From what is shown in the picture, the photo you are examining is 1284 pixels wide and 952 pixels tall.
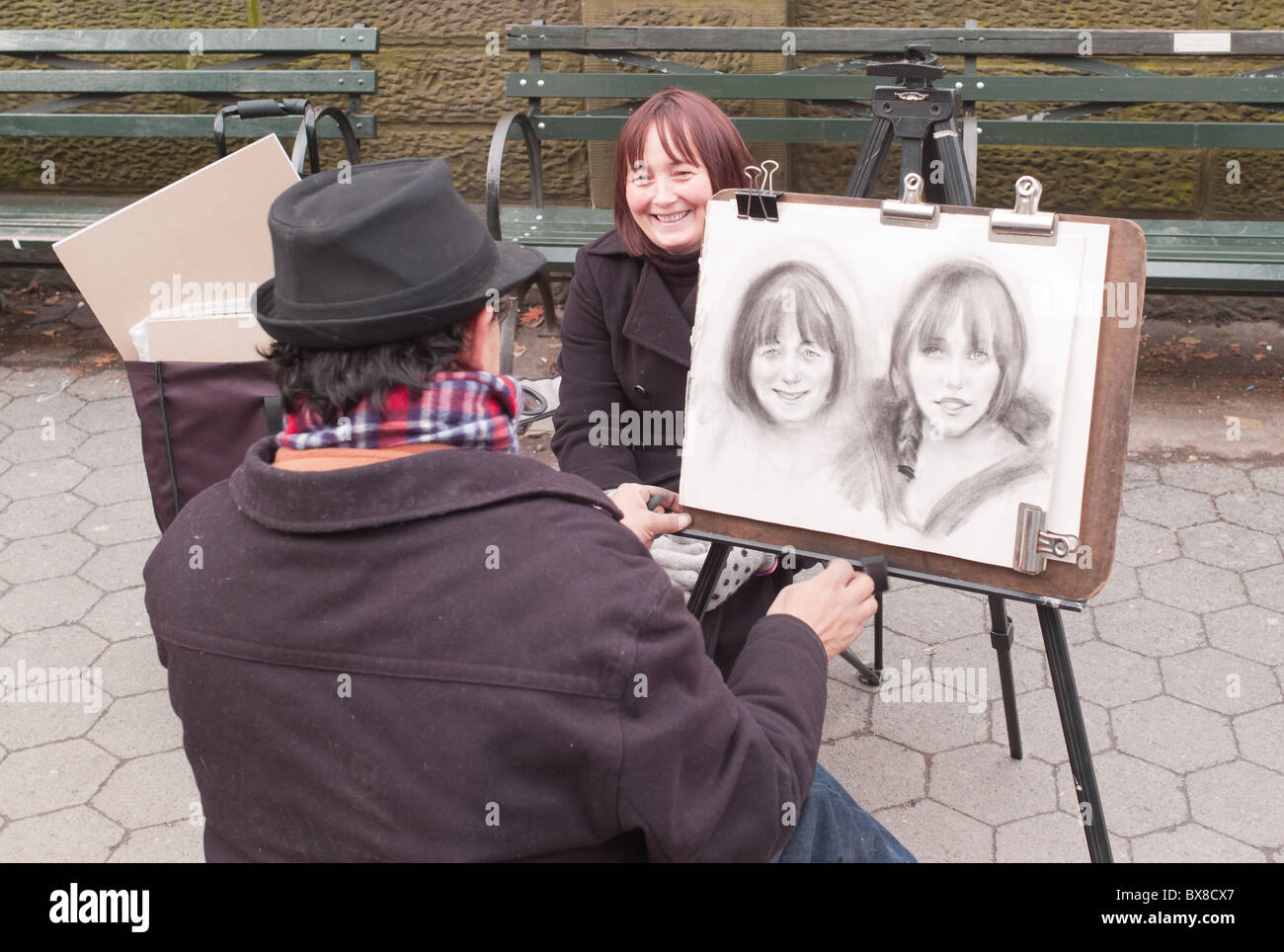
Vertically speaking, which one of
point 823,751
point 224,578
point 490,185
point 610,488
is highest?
point 490,185

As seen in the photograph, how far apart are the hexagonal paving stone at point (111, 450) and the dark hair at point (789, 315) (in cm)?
269

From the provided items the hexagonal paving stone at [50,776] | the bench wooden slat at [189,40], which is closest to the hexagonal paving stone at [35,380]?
the bench wooden slat at [189,40]

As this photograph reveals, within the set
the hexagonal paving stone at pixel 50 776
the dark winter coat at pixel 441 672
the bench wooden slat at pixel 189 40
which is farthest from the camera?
the bench wooden slat at pixel 189 40

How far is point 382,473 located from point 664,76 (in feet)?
11.3

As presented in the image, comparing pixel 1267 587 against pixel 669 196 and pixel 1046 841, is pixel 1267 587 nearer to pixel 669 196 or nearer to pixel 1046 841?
pixel 1046 841

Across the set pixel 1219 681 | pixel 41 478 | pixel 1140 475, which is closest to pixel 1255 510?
pixel 1140 475

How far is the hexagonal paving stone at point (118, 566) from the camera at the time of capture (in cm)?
345

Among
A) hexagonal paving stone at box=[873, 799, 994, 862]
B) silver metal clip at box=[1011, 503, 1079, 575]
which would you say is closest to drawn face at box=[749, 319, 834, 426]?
silver metal clip at box=[1011, 503, 1079, 575]

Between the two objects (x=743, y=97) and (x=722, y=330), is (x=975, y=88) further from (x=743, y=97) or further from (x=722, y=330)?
(x=722, y=330)

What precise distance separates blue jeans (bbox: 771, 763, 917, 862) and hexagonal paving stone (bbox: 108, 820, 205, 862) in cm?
137

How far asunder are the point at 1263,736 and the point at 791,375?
4.86ft

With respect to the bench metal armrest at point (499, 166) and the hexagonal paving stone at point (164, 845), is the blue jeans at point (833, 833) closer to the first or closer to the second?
the hexagonal paving stone at point (164, 845)

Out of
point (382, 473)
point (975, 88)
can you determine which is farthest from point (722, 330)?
point (975, 88)

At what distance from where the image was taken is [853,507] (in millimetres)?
1971
